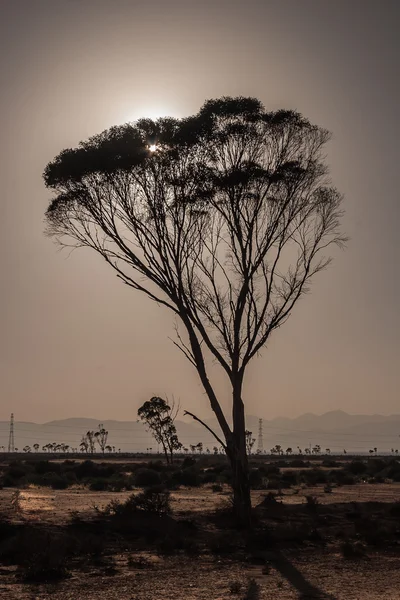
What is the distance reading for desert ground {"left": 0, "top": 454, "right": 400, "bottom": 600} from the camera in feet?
47.9

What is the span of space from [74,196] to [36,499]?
1567cm

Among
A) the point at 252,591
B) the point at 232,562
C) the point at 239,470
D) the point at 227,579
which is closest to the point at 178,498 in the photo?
the point at 239,470

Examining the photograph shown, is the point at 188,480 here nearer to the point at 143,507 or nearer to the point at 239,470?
the point at 143,507

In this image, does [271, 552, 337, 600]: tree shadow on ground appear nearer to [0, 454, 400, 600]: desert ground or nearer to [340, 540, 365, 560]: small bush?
[0, 454, 400, 600]: desert ground

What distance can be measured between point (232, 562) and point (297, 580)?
2.51m

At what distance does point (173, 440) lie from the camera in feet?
274

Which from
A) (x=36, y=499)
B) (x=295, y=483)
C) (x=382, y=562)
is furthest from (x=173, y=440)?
(x=382, y=562)

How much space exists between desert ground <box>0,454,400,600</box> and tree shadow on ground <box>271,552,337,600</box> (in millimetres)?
20

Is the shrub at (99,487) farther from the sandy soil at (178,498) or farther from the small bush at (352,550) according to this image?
the small bush at (352,550)

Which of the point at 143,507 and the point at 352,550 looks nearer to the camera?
the point at 352,550

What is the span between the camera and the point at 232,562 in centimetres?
1792

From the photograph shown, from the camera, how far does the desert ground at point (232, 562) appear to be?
14.6 metres

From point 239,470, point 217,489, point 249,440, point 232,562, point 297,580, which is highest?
point 249,440

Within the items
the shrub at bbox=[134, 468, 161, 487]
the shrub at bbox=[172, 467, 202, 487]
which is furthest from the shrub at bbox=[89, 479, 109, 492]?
the shrub at bbox=[172, 467, 202, 487]
